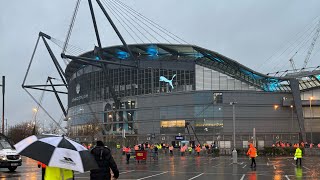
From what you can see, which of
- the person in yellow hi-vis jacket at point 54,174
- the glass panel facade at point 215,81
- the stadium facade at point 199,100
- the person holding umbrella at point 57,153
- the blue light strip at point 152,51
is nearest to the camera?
the person holding umbrella at point 57,153

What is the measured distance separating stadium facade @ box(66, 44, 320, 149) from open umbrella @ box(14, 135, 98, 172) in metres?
84.4

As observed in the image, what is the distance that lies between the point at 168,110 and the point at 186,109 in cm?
435

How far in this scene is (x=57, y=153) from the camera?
806 cm

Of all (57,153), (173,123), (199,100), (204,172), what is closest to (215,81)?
(199,100)

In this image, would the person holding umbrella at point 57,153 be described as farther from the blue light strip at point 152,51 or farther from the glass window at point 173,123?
the blue light strip at point 152,51

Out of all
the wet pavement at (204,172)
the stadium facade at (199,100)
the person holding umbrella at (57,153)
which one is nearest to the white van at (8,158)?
the wet pavement at (204,172)

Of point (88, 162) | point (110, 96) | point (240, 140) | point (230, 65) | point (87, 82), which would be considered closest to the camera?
point (88, 162)

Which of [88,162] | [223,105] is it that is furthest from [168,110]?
[88,162]

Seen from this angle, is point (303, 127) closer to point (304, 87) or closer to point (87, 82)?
point (304, 87)

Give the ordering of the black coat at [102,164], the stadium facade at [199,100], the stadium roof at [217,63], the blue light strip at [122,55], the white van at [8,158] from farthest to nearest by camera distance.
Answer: the blue light strip at [122,55], the stadium roof at [217,63], the stadium facade at [199,100], the white van at [8,158], the black coat at [102,164]

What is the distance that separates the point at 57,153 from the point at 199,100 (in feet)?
297

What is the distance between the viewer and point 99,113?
11281 cm

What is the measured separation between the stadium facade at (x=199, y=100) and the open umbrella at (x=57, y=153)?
8443 cm

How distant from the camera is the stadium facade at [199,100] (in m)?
96.8
